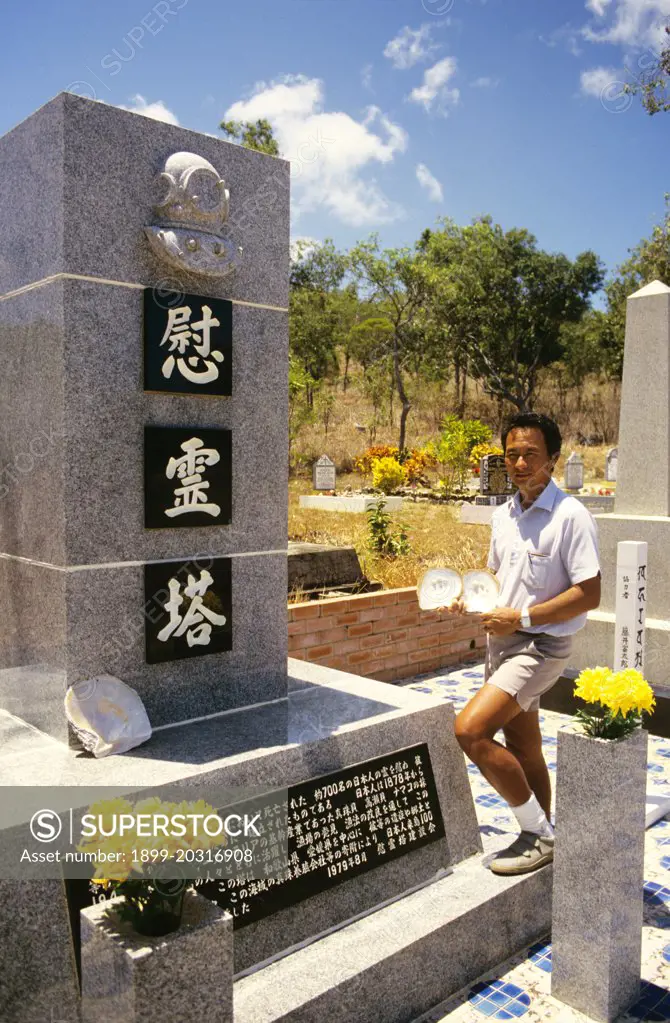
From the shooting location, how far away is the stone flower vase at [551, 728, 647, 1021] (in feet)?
8.70

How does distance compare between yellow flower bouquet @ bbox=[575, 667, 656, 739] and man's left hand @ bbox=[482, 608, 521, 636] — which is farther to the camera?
man's left hand @ bbox=[482, 608, 521, 636]

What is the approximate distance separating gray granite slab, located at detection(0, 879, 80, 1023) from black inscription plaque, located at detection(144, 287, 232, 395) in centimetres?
174

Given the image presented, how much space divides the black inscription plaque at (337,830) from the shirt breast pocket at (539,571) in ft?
2.84

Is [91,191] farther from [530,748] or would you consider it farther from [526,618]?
[530,748]

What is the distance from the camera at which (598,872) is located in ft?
8.75

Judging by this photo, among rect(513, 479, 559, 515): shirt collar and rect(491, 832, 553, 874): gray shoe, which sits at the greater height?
rect(513, 479, 559, 515): shirt collar

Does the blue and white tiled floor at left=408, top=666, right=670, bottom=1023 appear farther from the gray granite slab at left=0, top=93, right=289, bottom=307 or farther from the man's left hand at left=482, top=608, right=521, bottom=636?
the gray granite slab at left=0, top=93, right=289, bottom=307

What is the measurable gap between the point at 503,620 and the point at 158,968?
5.56ft

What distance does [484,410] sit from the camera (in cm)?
3784

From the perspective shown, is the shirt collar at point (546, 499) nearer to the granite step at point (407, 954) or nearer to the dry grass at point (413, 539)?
the granite step at point (407, 954)

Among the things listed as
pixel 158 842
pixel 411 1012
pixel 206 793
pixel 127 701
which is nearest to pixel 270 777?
pixel 206 793

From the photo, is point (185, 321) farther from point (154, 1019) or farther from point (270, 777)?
point (154, 1019)

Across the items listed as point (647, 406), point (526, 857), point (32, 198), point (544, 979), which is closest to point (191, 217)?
point (32, 198)

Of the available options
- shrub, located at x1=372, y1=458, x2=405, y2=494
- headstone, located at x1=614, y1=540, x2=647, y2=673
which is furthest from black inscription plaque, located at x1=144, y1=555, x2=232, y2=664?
shrub, located at x1=372, y1=458, x2=405, y2=494
